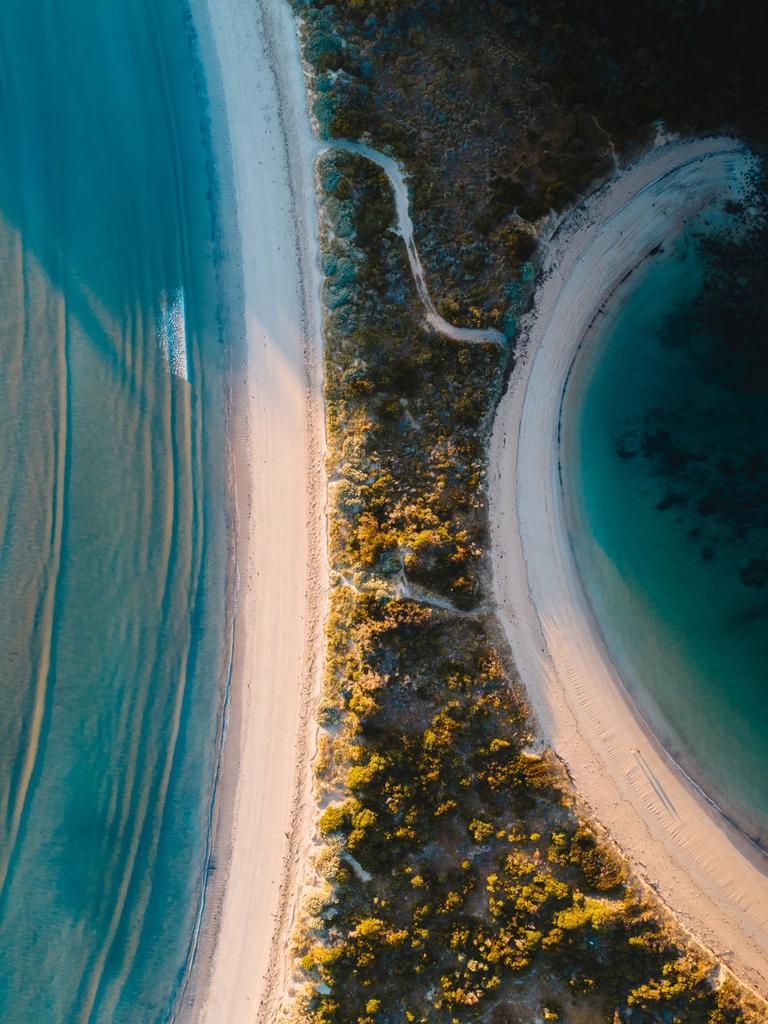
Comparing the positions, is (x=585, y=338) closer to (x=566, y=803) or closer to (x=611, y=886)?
(x=566, y=803)

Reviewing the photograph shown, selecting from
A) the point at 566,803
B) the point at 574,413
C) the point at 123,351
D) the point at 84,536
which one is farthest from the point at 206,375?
the point at 566,803

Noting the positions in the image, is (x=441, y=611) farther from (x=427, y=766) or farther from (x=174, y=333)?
(x=174, y=333)

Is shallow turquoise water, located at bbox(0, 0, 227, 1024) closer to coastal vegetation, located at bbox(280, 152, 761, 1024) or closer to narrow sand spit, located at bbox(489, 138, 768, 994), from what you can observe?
coastal vegetation, located at bbox(280, 152, 761, 1024)

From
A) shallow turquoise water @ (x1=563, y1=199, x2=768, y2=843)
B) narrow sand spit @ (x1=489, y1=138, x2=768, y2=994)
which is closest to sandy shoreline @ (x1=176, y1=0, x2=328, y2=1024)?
narrow sand spit @ (x1=489, y1=138, x2=768, y2=994)

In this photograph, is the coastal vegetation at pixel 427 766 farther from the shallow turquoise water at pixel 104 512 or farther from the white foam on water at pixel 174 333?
the white foam on water at pixel 174 333

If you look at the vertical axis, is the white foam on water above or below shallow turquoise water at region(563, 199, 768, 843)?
above

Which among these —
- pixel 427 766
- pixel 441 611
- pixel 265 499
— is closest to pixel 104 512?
pixel 265 499

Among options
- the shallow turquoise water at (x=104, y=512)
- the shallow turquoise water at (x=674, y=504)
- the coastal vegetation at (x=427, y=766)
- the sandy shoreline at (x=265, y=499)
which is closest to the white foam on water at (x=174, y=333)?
the shallow turquoise water at (x=104, y=512)
